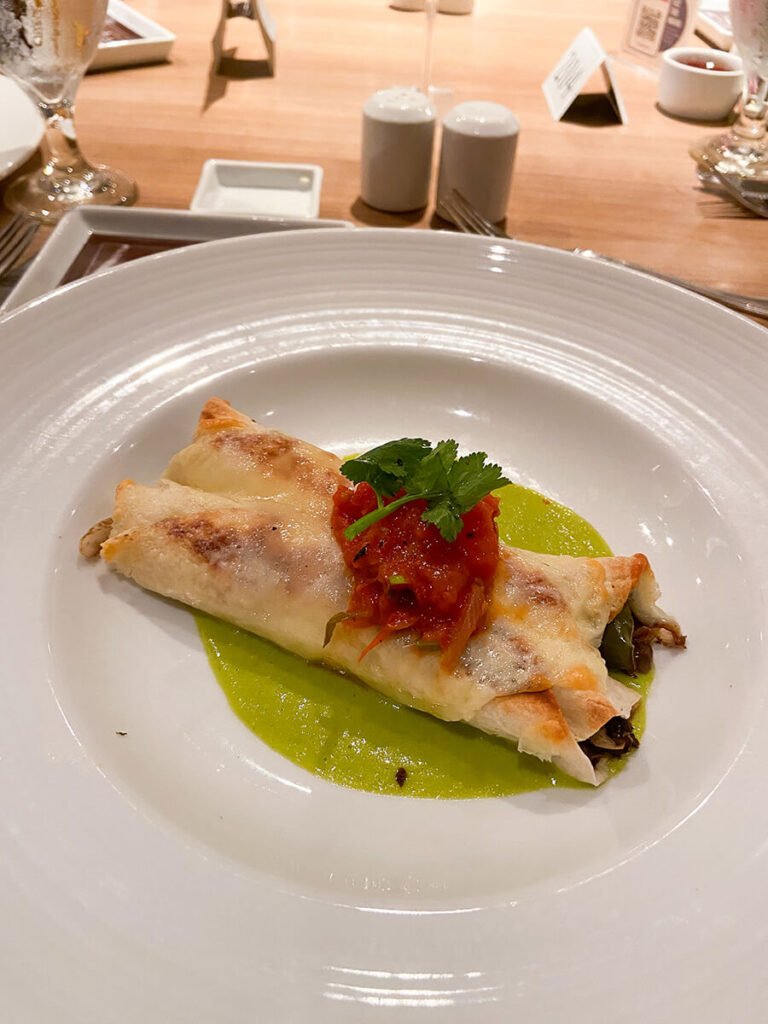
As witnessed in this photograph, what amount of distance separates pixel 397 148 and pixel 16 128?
1580 millimetres

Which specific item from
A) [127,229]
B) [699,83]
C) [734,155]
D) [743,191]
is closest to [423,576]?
[127,229]

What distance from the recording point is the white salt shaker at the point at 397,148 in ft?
10.5

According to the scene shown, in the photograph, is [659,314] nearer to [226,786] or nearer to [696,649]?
[696,649]

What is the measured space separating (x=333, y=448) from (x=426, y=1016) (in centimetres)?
171

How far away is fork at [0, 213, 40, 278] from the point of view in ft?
8.87

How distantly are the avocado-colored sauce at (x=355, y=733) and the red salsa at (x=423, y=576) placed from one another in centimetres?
19

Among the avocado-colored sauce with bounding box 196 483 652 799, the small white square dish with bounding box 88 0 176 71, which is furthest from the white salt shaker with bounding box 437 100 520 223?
the small white square dish with bounding box 88 0 176 71

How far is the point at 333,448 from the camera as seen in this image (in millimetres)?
2586

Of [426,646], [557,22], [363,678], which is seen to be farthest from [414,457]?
[557,22]

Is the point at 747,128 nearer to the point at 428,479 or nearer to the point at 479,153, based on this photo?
the point at 479,153

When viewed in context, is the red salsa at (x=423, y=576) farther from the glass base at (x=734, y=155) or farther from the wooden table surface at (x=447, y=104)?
the glass base at (x=734, y=155)

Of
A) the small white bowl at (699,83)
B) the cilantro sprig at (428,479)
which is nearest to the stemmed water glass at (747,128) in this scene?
the small white bowl at (699,83)

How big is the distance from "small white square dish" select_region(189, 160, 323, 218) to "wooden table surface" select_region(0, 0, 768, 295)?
0.11 metres

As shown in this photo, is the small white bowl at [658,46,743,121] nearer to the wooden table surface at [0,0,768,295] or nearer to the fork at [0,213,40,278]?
the wooden table surface at [0,0,768,295]
